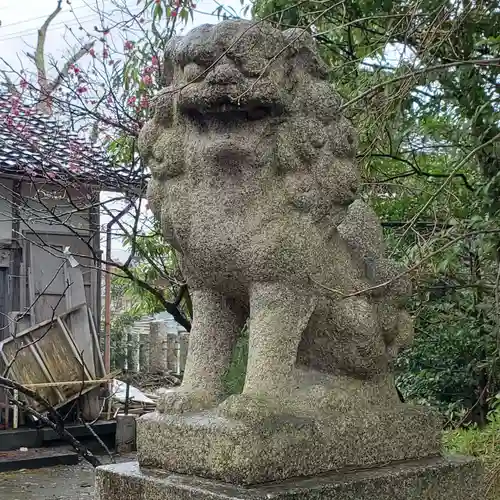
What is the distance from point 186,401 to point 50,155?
213 inches

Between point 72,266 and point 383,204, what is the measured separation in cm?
434

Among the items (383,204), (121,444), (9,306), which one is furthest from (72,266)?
(383,204)

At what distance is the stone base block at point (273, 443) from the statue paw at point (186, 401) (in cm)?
2

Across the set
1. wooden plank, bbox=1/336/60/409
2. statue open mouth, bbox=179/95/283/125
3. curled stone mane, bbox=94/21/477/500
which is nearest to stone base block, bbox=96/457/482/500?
curled stone mane, bbox=94/21/477/500

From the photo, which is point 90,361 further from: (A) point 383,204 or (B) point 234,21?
(B) point 234,21

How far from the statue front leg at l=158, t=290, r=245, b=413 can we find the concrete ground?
4491 mm

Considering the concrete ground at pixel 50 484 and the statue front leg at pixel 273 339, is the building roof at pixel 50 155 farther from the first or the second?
the statue front leg at pixel 273 339

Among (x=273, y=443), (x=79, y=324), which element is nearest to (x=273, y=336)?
(x=273, y=443)

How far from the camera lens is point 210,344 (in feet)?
7.93

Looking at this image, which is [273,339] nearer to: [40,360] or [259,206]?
[259,206]

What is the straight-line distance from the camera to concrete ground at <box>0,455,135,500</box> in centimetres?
654

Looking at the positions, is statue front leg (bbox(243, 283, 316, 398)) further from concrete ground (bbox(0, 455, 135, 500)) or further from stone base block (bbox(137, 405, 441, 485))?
concrete ground (bbox(0, 455, 135, 500))

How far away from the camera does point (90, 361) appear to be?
8.78m

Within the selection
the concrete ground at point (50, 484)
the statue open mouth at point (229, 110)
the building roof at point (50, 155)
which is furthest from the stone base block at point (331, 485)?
the concrete ground at point (50, 484)
